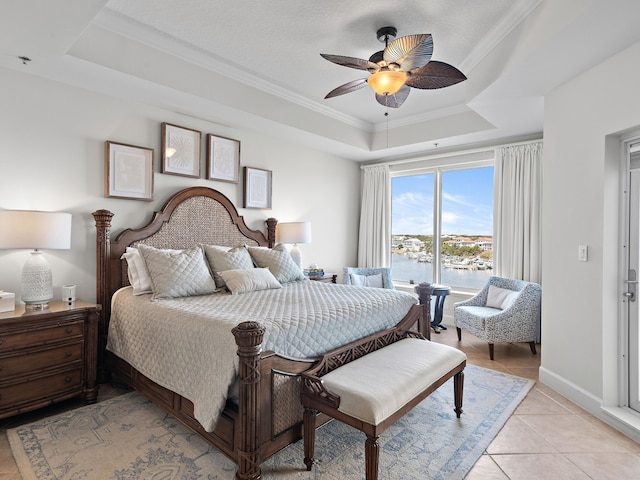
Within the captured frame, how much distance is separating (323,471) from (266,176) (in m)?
3.30

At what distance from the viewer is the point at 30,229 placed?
246 centimetres

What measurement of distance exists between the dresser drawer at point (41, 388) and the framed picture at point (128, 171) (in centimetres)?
148

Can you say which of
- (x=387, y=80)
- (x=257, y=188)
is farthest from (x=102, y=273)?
(x=387, y=80)

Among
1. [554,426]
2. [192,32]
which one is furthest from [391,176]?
[554,426]

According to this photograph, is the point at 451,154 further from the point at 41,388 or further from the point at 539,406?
the point at 41,388

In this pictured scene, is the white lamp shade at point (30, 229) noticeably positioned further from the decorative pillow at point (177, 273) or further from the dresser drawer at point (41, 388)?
the dresser drawer at point (41, 388)

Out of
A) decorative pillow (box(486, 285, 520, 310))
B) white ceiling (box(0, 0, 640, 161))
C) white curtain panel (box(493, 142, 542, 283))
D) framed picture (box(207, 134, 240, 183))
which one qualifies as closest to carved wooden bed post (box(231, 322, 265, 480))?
white ceiling (box(0, 0, 640, 161))

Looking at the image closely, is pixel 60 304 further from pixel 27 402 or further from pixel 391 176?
pixel 391 176

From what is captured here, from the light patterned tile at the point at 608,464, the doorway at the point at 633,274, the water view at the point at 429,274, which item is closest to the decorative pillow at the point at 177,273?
the light patterned tile at the point at 608,464

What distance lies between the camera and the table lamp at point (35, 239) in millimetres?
2420

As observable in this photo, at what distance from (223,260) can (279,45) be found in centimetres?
191

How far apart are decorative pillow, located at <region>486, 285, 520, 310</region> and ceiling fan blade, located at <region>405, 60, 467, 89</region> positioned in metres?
2.48

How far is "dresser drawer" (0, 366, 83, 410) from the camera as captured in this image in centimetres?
228

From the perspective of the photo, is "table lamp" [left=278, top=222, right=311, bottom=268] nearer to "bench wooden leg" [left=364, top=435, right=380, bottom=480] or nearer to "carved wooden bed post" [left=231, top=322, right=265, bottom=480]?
"carved wooden bed post" [left=231, top=322, right=265, bottom=480]
